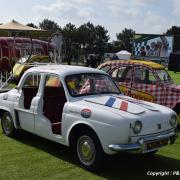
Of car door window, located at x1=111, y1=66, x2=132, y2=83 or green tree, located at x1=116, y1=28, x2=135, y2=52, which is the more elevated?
green tree, located at x1=116, y1=28, x2=135, y2=52

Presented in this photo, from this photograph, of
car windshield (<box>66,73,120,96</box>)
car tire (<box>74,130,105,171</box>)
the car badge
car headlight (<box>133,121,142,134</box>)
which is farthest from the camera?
car windshield (<box>66,73,120,96</box>)

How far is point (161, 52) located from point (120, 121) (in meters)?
58.7

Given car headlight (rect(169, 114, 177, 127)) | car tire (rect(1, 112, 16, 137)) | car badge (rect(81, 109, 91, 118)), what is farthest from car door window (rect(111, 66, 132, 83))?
car badge (rect(81, 109, 91, 118))

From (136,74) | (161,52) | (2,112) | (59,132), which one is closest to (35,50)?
(136,74)

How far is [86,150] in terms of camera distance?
6652mm

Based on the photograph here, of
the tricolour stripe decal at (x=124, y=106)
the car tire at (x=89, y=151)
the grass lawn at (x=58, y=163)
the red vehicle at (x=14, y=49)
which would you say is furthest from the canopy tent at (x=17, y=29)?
the car tire at (x=89, y=151)

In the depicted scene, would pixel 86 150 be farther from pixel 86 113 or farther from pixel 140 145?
pixel 140 145

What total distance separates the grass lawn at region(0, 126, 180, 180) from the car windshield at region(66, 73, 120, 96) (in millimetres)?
1228

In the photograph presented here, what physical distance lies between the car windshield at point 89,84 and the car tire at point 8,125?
6.22 ft

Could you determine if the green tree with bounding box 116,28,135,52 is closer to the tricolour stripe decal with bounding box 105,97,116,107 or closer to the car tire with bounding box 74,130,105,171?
the tricolour stripe decal with bounding box 105,97,116,107

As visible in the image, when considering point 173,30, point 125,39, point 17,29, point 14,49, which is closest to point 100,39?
point 125,39

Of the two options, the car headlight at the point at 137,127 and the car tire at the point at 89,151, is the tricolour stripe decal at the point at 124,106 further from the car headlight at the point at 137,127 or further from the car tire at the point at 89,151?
the car tire at the point at 89,151

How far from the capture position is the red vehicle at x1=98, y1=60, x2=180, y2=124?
10.4m

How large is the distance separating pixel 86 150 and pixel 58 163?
0.72 m
